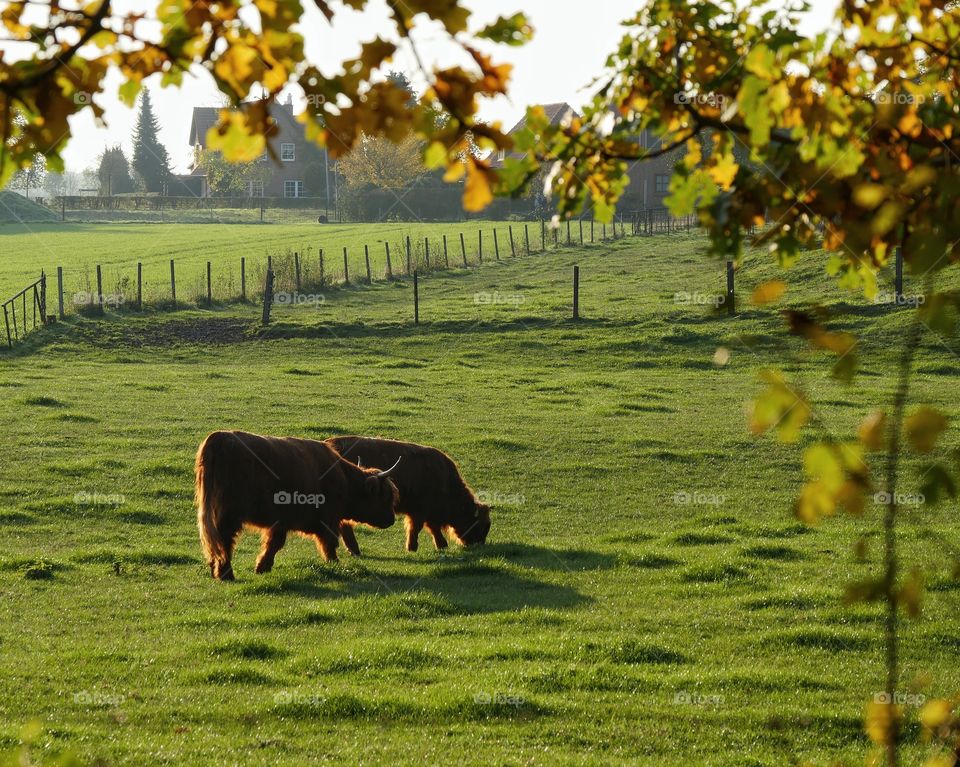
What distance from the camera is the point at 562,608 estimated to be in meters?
12.3

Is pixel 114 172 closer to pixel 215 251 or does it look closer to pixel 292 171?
pixel 292 171

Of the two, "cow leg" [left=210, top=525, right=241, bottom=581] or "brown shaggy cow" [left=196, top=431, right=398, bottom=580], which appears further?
"brown shaggy cow" [left=196, top=431, right=398, bottom=580]

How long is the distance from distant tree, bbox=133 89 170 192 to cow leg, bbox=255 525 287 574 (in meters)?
101

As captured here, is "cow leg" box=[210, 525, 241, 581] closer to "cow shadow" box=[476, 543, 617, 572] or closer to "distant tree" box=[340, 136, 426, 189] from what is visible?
"cow shadow" box=[476, 543, 617, 572]

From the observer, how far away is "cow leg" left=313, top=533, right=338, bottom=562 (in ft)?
48.1

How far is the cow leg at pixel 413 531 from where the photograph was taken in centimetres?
1603

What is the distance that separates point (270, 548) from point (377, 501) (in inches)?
69.8

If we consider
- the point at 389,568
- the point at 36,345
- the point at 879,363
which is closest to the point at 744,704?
the point at 389,568

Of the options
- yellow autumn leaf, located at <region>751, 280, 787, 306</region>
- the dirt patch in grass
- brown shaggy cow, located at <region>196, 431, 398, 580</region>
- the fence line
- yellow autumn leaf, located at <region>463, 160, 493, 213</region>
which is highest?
yellow autumn leaf, located at <region>463, 160, 493, 213</region>

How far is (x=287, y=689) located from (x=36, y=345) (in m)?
25.3

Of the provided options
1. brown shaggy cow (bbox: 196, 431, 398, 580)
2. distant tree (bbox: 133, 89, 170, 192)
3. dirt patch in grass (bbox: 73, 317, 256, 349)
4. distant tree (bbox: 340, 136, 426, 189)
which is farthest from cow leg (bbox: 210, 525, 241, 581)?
distant tree (bbox: 133, 89, 170, 192)

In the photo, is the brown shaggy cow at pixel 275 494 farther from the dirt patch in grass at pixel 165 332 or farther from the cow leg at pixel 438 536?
the dirt patch in grass at pixel 165 332

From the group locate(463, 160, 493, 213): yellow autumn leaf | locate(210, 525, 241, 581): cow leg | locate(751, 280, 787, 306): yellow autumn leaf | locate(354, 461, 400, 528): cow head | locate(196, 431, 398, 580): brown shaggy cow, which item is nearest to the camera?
locate(751, 280, 787, 306): yellow autumn leaf

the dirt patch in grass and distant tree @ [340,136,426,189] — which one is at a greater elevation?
distant tree @ [340,136,426,189]
